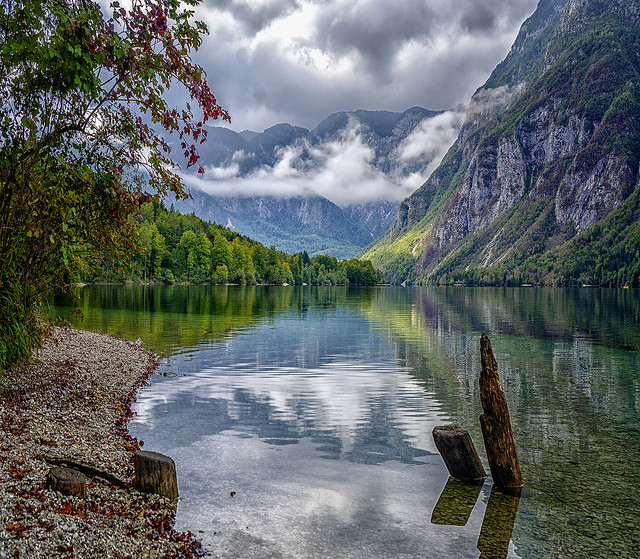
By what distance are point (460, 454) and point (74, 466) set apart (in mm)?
10712

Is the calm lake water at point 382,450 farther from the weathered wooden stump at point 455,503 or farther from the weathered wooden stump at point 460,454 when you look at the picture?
the weathered wooden stump at point 460,454

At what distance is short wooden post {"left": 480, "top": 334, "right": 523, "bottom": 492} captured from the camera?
14.4m

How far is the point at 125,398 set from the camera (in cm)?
2272

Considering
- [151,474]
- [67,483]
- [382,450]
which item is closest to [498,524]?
[382,450]

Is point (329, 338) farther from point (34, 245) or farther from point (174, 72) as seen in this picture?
point (174, 72)

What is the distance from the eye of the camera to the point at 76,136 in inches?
648

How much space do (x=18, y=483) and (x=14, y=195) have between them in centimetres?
1057

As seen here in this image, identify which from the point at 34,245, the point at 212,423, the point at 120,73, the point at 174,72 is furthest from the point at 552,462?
the point at 34,245

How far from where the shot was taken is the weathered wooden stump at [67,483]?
10.6m

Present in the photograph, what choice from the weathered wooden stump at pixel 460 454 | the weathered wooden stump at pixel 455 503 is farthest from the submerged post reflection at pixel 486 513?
the weathered wooden stump at pixel 460 454

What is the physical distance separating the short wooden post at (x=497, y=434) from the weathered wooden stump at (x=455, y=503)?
80 cm

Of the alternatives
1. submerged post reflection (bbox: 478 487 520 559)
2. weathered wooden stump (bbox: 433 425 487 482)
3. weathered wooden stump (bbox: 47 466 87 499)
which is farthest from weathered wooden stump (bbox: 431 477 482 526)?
weathered wooden stump (bbox: 47 466 87 499)

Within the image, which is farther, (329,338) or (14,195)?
(329,338)

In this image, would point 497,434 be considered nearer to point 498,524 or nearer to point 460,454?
point 460,454
